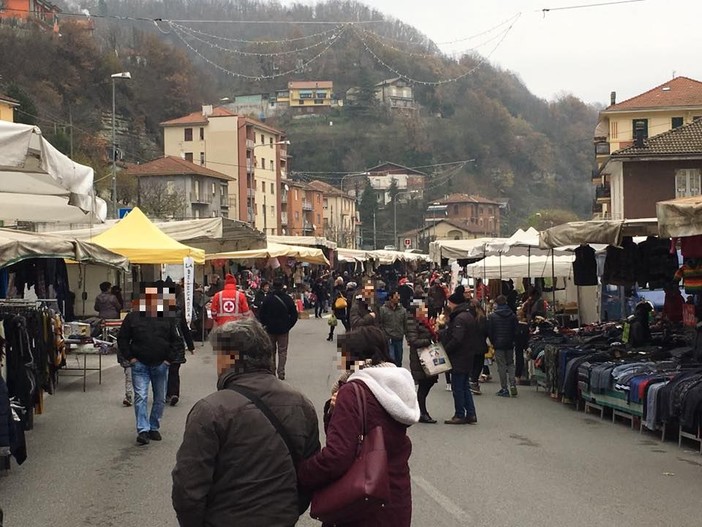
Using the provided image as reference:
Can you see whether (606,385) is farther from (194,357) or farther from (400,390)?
(194,357)

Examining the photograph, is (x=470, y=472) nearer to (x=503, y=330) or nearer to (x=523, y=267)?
(x=503, y=330)

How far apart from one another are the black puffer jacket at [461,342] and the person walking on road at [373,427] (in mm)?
7851

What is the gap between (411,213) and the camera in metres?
134

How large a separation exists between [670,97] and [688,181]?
2350 centimetres

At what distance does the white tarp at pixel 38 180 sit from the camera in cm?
818

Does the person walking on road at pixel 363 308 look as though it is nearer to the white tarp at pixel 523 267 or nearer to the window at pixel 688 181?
the white tarp at pixel 523 267

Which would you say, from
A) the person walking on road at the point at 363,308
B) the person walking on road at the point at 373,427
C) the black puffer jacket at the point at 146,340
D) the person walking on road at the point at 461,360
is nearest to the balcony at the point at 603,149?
the person walking on road at the point at 363,308

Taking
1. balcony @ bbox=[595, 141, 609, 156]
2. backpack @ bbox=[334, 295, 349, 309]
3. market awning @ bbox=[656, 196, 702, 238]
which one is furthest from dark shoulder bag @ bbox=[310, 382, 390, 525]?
balcony @ bbox=[595, 141, 609, 156]

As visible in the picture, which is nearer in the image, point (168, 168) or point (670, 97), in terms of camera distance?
point (670, 97)

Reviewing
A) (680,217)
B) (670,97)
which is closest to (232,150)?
(670,97)

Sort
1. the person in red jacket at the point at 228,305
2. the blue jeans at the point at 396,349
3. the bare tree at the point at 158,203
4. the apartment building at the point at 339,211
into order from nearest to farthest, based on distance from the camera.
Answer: the person in red jacket at the point at 228,305 < the blue jeans at the point at 396,349 < the bare tree at the point at 158,203 < the apartment building at the point at 339,211

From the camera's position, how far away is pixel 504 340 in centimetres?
1573

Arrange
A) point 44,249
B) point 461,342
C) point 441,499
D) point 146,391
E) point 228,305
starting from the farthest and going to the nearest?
1. point 228,305
2. point 461,342
3. point 44,249
4. point 146,391
5. point 441,499

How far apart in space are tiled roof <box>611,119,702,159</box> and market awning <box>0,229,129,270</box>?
137ft
